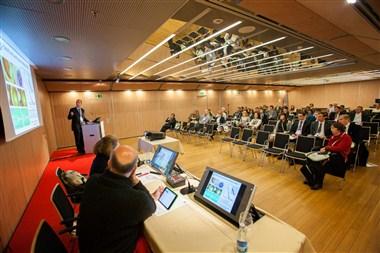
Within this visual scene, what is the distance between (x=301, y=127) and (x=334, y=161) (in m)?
2.71

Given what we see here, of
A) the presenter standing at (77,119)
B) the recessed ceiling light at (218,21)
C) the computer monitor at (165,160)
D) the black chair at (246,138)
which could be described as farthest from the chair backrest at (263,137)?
the presenter standing at (77,119)

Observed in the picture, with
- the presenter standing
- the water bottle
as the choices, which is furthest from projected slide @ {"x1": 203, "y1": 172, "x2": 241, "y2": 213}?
the presenter standing

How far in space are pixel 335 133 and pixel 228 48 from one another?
3.24m

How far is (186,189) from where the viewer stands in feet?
6.59

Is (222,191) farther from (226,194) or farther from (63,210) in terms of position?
(63,210)

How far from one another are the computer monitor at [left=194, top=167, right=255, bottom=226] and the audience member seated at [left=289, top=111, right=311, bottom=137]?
5.09m

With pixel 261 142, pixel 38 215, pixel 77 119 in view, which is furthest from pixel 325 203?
pixel 77 119

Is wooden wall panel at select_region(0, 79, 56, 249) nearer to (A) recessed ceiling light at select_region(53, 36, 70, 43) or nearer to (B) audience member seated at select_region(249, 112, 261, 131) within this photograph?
(A) recessed ceiling light at select_region(53, 36, 70, 43)

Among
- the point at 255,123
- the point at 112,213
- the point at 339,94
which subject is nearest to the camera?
the point at 112,213

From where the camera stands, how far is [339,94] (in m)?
17.0

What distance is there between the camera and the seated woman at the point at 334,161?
11.6ft

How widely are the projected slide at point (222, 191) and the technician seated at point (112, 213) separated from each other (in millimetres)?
540

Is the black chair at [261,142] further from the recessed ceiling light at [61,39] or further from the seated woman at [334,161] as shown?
the recessed ceiling light at [61,39]

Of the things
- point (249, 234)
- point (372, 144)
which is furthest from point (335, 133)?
point (372, 144)
